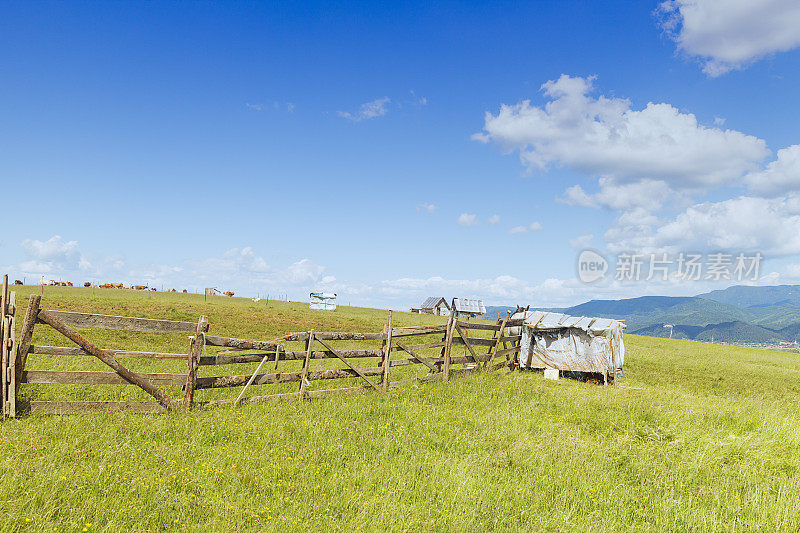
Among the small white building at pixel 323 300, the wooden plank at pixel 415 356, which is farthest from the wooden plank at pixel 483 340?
the small white building at pixel 323 300

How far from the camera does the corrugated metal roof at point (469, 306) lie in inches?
3485

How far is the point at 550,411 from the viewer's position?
477 inches

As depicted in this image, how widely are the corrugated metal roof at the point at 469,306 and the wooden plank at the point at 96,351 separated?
264 feet

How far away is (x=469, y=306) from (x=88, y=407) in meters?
85.3

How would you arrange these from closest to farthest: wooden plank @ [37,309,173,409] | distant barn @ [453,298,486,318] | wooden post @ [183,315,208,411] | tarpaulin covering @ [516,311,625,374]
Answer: wooden plank @ [37,309,173,409], wooden post @ [183,315,208,411], tarpaulin covering @ [516,311,625,374], distant barn @ [453,298,486,318]

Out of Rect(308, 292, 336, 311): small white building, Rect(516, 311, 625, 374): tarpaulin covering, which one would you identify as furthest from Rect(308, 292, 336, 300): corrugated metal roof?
Rect(516, 311, 625, 374): tarpaulin covering

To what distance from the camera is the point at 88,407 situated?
8.26 m

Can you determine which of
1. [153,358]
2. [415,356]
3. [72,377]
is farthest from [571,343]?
[72,377]

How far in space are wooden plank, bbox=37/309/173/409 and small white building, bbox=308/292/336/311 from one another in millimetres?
74167

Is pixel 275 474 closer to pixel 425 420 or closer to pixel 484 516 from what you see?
pixel 484 516

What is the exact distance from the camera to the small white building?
83231 millimetres

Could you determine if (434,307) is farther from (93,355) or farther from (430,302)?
(93,355)

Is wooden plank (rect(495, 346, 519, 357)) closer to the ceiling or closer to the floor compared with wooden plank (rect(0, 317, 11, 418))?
closer to the floor

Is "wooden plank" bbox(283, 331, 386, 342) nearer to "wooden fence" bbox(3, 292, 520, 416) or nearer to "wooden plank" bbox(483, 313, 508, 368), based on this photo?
"wooden fence" bbox(3, 292, 520, 416)
